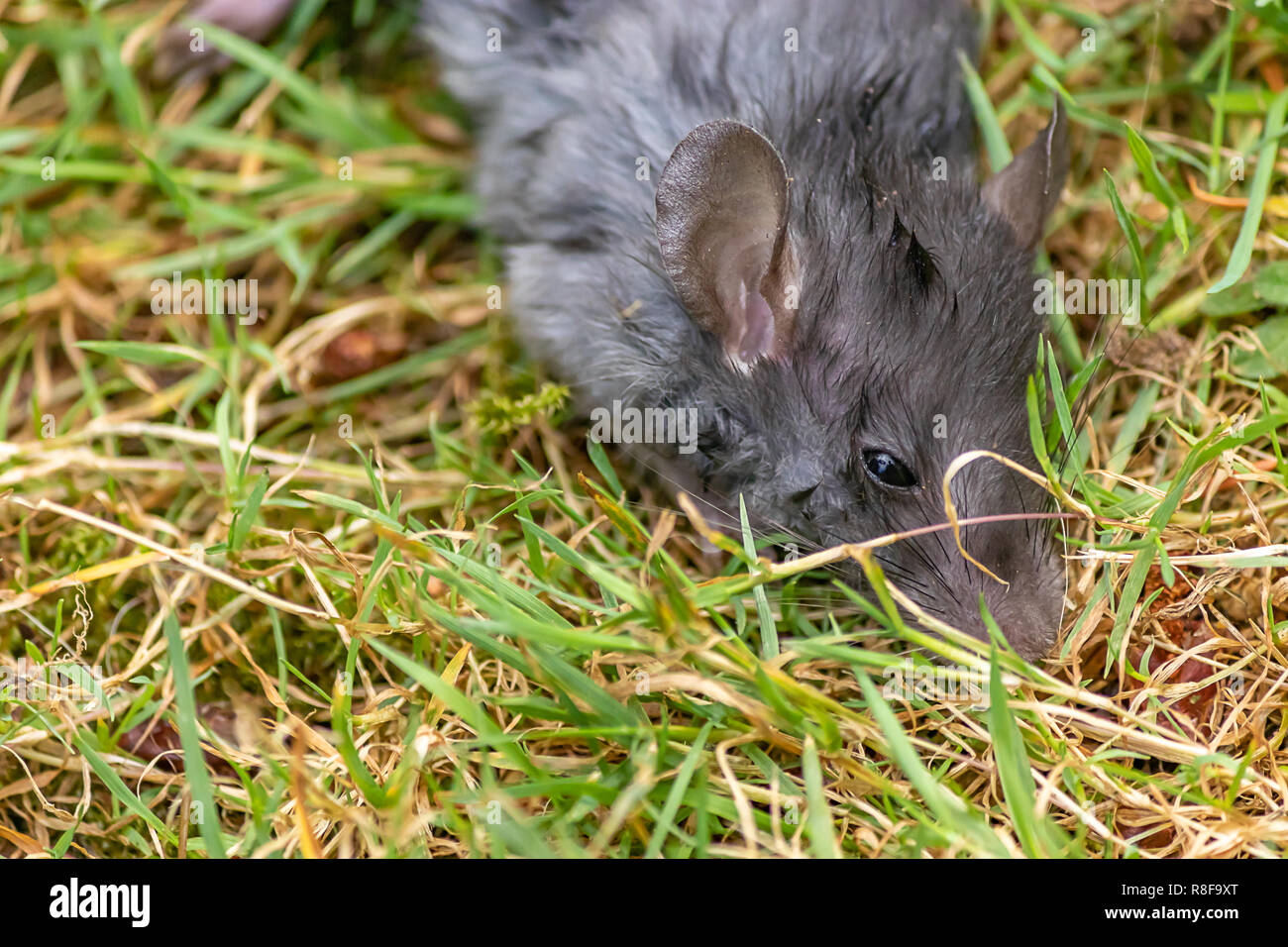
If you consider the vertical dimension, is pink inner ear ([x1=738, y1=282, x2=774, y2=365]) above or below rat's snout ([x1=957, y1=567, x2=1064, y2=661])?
above

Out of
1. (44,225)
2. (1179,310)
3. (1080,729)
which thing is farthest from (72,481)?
(1179,310)

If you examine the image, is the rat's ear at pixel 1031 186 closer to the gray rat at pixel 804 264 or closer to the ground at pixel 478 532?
the gray rat at pixel 804 264

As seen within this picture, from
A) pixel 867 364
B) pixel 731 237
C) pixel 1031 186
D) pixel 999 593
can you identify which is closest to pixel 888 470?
pixel 867 364

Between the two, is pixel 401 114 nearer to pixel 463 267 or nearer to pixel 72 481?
pixel 463 267

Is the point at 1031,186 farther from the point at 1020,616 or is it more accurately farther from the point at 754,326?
the point at 1020,616

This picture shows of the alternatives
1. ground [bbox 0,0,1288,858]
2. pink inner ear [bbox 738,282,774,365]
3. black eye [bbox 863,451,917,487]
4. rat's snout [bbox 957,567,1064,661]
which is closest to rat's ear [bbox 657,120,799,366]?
pink inner ear [bbox 738,282,774,365]

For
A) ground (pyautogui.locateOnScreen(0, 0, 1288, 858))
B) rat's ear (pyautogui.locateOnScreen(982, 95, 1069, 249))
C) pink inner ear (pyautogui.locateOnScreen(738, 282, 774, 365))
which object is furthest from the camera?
rat's ear (pyautogui.locateOnScreen(982, 95, 1069, 249))

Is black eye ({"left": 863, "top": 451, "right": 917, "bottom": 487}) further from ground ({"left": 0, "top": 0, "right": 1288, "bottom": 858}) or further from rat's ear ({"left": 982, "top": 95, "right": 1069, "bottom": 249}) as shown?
rat's ear ({"left": 982, "top": 95, "right": 1069, "bottom": 249})
